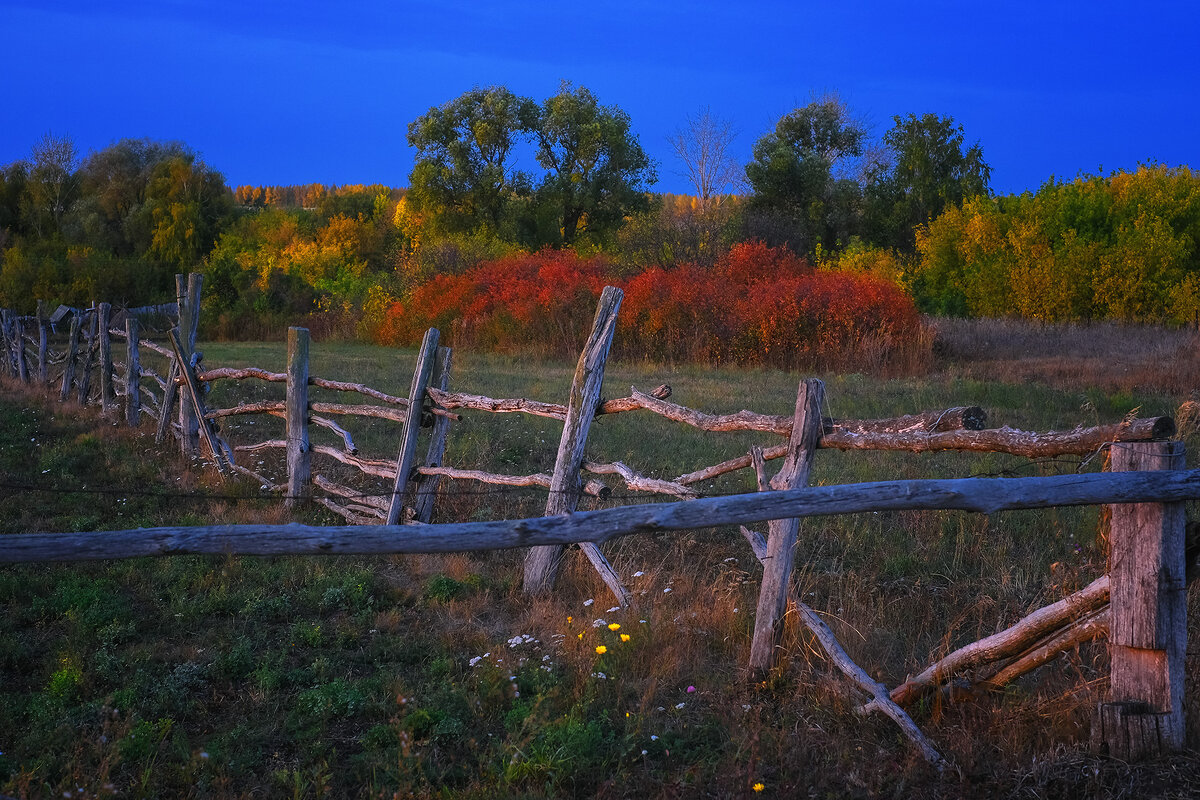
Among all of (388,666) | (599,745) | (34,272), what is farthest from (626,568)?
(34,272)

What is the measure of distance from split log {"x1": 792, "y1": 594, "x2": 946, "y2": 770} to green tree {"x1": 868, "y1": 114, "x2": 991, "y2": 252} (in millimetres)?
42813

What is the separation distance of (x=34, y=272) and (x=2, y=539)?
37914mm

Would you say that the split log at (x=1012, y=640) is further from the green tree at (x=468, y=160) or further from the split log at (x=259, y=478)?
the green tree at (x=468, y=160)

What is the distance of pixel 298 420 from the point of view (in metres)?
7.27

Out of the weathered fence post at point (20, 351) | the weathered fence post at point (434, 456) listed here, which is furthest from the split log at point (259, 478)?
the weathered fence post at point (20, 351)

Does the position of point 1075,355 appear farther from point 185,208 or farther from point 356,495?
point 185,208

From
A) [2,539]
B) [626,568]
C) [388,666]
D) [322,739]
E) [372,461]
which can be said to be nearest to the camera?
[2,539]

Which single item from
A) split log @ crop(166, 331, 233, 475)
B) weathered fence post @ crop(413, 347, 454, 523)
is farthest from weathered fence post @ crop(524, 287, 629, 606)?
split log @ crop(166, 331, 233, 475)

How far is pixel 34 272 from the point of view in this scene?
34250 mm

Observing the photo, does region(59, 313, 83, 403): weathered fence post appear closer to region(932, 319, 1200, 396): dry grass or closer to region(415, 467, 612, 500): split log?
region(415, 467, 612, 500): split log

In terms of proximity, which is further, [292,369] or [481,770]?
[292,369]

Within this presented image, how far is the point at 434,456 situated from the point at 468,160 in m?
36.3

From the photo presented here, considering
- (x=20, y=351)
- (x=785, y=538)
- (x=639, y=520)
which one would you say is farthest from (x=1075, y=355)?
(x=20, y=351)

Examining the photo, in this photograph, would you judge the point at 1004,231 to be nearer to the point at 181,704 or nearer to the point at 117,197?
the point at 181,704
